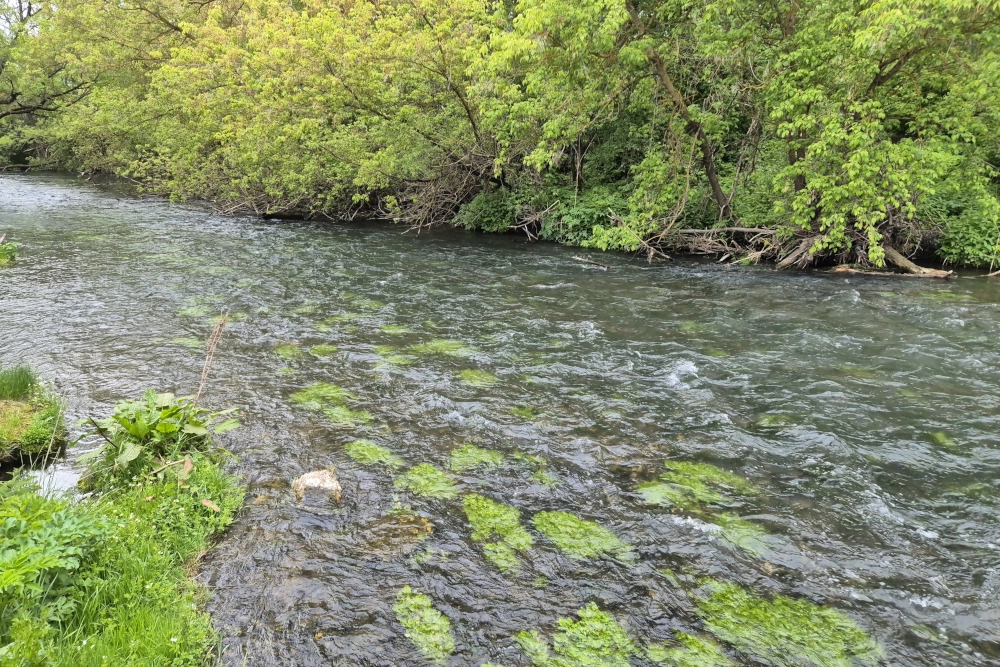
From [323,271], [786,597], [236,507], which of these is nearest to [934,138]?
[786,597]

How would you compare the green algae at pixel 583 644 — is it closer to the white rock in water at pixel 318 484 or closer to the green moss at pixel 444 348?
the white rock in water at pixel 318 484

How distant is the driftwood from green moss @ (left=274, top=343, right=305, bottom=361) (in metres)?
13.2

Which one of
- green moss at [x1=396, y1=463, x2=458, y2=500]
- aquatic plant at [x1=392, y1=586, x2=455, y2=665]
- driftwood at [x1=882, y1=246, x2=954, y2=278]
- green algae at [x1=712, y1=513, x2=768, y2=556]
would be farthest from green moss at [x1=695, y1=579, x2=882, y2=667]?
driftwood at [x1=882, y1=246, x2=954, y2=278]

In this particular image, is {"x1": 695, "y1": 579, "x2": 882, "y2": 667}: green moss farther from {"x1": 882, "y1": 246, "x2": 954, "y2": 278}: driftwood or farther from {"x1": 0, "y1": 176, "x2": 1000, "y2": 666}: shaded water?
{"x1": 882, "y1": 246, "x2": 954, "y2": 278}: driftwood

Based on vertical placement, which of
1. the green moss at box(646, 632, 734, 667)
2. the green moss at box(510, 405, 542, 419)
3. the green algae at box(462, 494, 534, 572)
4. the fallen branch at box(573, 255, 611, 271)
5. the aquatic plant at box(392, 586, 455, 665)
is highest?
the fallen branch at box(573, 255, 611, 271)

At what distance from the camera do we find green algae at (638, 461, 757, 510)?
5.32 metres

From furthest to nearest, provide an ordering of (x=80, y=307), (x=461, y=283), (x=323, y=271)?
(x=323, y=271) → (x=461, y=283) → (x=80, y=307)

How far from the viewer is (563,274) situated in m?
13.9

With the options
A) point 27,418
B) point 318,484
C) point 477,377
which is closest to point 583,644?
point 318,484

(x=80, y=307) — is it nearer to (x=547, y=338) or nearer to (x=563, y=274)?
(x=547, y=338)

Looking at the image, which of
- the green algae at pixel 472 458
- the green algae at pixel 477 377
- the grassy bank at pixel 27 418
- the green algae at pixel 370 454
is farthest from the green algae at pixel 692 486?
the grassy bank at pixel 27 418

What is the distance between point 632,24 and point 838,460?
10981 millimetres

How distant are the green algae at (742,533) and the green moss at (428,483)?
2.35 m

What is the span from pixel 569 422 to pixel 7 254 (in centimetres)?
1493
